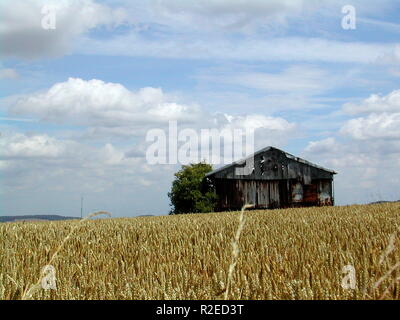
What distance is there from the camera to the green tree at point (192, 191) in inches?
1538

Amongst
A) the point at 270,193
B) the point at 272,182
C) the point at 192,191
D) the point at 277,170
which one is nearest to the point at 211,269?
the point at 270,193

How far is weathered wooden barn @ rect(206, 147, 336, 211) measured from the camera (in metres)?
37.5

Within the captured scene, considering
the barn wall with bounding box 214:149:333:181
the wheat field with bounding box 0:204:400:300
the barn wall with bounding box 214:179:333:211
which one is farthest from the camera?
the barn wall with bounding box 214:149:333:181

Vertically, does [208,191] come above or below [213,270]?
above

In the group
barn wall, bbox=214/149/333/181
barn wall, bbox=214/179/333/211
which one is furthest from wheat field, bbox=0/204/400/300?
barn wall, bbox=214/149/333/181

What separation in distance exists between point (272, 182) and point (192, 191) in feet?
22.8

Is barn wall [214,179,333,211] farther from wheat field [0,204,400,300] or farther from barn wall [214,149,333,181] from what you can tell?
wheat field [0,204,400,300]

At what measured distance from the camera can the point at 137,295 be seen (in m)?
4.76

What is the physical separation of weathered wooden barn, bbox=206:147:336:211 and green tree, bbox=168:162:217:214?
3.86 ft

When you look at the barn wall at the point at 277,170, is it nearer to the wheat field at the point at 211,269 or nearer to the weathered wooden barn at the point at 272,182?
the weathered wooden barn at the point at 272,182
